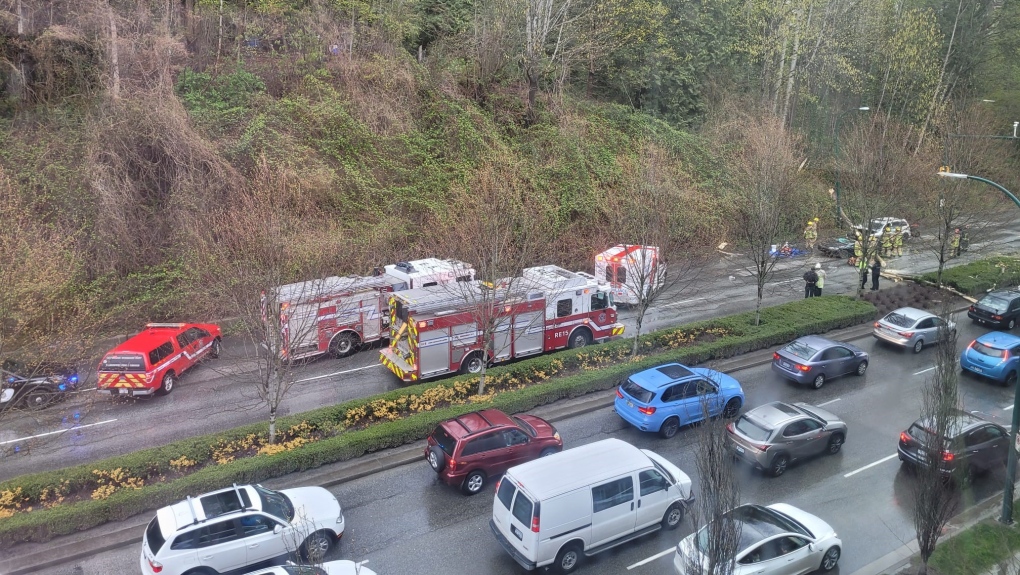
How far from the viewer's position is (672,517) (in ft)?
39.7

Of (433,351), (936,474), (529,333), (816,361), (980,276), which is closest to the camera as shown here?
(936,474)

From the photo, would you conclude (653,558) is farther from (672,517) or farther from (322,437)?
(322,437)

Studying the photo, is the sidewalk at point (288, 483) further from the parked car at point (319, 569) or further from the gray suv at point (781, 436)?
the gray suv at point (781, 436)

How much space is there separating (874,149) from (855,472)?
1950 centimetres

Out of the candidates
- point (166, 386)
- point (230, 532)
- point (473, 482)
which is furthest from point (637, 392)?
point (166, 386)

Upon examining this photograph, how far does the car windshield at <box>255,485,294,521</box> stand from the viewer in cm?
1095

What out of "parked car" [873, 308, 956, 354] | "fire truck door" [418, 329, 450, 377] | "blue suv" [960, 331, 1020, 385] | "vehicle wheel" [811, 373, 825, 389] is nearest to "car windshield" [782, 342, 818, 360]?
"vehicle wheel" [811, 373, 825, 389]

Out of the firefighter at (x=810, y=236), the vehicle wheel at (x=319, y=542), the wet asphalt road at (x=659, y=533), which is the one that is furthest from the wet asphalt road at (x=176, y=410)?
the firefighter at (x=810, y=236)

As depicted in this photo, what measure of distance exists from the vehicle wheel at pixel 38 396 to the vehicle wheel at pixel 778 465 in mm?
17458

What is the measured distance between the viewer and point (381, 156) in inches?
1185

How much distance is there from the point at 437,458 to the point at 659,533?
177 inches

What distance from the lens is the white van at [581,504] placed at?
34.6 feet

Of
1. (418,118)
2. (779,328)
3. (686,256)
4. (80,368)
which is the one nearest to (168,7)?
(418,118)

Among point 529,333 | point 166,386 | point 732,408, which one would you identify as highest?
point 529,333
